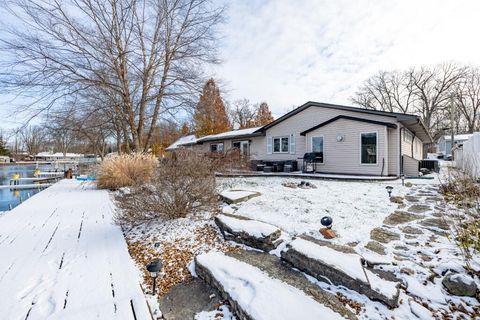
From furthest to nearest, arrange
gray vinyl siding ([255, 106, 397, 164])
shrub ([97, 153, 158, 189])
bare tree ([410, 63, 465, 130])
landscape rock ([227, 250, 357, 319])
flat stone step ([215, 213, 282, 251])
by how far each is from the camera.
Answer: bare tree ([410, 63, 465, 130]) < gray vinyl siding ([255, 106, 397, 164]) < shrub ([97, 153, 158, 189]) < flat stone step ([215, 213, 282, 251]) < landscape rock ([227, 250, 357, 319])

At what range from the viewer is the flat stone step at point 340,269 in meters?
2.07

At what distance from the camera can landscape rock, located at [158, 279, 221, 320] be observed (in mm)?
2066

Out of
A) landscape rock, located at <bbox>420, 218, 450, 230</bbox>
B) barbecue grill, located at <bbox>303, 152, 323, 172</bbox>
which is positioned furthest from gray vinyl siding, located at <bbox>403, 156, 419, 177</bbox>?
landscape rock, located at <bbox>420, 218, 450, 230</bbox>

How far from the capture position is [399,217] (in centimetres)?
420

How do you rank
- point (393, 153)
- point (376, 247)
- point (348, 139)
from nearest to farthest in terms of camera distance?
1. point (376, 247)
2. point (393, 153)
3. point (348, 139)

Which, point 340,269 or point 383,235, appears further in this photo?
point 383,235

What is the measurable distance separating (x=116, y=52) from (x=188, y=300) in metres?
12.5

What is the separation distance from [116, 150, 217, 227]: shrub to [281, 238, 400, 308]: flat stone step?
2.17 metres

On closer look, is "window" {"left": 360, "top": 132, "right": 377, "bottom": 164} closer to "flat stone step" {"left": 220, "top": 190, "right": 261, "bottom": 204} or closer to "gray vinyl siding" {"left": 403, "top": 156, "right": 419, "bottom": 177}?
"gray vinyl siding" {"left": 403, "top": 156, "right": 419, "bottom": 177}

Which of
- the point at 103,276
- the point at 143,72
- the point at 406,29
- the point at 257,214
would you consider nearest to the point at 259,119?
the point at 143,72

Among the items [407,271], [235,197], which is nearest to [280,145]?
[235,197]

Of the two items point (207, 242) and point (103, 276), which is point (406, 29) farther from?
point (103, 276)

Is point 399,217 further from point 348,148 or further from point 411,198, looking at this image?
point 348,148

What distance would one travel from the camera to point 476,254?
2.59 meters
